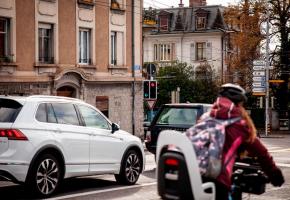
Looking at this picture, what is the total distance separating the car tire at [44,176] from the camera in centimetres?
1027

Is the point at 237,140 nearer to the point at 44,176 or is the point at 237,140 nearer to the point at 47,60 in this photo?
the point at 44,176

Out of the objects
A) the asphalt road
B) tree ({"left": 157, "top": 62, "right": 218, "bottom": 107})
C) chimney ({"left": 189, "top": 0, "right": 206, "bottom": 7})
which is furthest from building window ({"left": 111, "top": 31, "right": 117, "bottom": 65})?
chimney ({"left": 189, "top": 0, "right": 206, "bottom": 7})

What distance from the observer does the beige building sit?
2560 centimetres

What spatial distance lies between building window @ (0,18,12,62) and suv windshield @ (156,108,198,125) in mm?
11097

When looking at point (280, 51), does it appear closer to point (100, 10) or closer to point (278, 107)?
point (278, 107)

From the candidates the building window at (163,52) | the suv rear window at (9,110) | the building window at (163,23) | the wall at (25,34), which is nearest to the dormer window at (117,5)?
the wall at (25,34)

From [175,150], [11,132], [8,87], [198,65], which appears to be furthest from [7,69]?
[198,65]

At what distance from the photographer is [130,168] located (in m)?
12.7

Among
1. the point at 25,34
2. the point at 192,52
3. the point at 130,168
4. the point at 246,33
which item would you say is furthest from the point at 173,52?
the point at 130,168

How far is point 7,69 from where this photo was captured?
25219mm

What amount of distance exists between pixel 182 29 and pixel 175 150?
63077mm

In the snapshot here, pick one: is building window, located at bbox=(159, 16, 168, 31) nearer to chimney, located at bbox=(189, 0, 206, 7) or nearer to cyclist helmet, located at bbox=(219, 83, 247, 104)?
chimney, located at bbox=(189, 0, 206, 7)

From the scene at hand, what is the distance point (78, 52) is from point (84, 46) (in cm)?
76

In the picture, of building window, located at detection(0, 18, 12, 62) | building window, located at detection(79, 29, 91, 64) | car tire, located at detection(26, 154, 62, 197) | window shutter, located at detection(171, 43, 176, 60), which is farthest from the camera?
window shutter, located at detection(171, 43, 176, 60)
